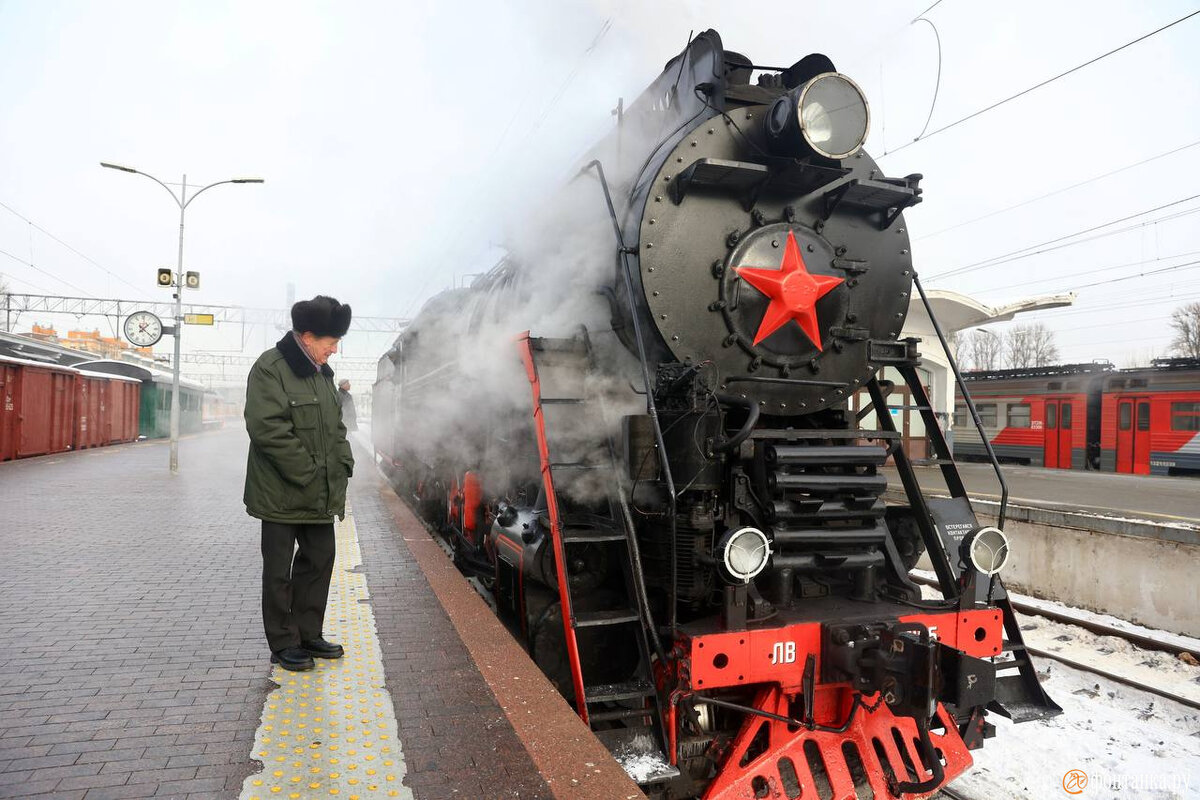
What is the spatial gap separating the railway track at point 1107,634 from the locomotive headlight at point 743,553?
213cm

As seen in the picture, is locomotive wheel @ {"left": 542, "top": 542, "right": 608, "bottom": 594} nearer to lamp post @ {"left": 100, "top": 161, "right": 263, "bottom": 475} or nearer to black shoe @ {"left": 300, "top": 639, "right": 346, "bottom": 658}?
black shoe @ {"left": 300, "top": 639, "right": 346, "bottom": 658}

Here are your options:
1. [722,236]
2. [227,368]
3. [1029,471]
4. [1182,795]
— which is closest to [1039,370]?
[1029,471]

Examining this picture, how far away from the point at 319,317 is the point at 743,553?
2151 millimetres

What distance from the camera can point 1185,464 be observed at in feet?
55.1

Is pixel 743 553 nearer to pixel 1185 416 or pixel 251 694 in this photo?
pixel 251 694

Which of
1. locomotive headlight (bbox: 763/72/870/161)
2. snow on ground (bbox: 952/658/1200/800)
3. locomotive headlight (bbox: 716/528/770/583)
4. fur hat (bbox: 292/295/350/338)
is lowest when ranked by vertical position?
snow on ground (bbox: 952/658/1200/800)

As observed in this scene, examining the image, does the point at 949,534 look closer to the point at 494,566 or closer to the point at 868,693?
the point at 868,693

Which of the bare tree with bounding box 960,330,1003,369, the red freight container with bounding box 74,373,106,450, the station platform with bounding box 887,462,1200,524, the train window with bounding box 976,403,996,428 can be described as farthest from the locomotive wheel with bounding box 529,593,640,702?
the bare tree with bounding box 960,330,1003,369

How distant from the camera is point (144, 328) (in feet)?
51.8

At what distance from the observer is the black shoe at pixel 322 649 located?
11.4 feet

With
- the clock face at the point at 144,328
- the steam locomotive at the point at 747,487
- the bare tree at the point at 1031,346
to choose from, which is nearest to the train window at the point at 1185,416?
the steam locomotive at the point at 747,487

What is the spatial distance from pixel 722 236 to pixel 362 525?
559 centimetres

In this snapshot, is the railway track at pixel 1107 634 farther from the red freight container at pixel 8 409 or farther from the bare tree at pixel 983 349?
the bare tree at pixel 983 349

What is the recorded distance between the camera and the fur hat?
338 centimetres
